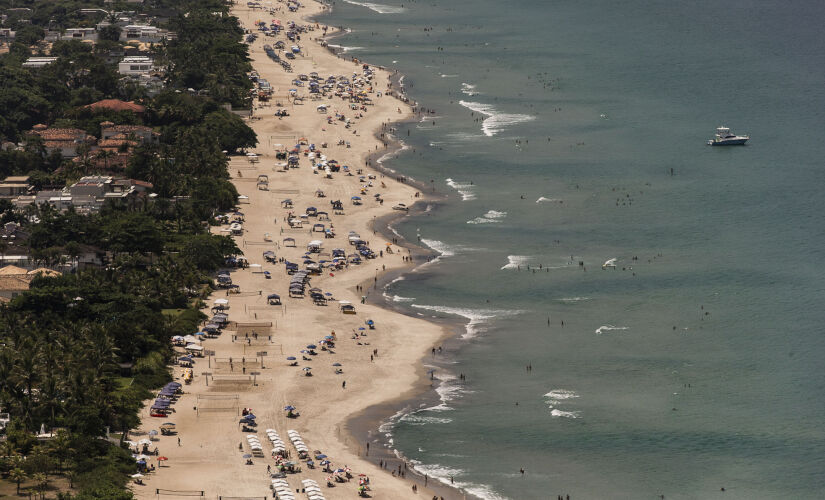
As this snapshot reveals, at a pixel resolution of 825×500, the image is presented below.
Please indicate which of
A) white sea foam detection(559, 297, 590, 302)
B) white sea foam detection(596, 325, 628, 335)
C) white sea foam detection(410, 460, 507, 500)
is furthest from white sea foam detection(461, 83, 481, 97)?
white sea foam detection(410, 460, 507, 500)

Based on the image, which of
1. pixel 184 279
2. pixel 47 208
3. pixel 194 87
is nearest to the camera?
pixel 184 279

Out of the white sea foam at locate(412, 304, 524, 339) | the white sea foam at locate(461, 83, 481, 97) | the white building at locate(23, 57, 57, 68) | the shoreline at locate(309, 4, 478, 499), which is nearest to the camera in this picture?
the shoreline at locate(309, 4, 478, 499)

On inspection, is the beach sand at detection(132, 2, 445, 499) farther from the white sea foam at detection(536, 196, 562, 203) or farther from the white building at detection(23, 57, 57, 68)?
the white building at detection(23, 57, 57, 68)

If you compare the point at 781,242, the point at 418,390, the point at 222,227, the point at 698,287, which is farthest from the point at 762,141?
the point at 418,390

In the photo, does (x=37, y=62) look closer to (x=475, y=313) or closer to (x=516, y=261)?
(x=516, y=261)

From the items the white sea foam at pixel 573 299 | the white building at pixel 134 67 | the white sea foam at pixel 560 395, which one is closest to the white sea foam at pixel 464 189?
the white sea foam at pixel 573 299

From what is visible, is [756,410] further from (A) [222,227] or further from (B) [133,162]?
(B) [133,162]

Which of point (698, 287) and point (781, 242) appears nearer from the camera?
point (698, 287)
